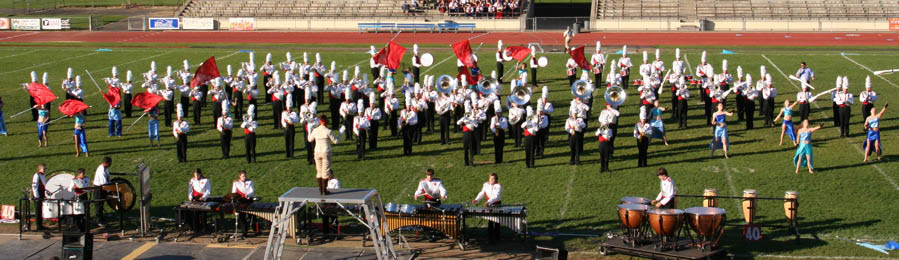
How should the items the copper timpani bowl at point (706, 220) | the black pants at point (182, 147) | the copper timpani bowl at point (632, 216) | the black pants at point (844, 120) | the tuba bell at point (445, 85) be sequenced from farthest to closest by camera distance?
the tuba bell at point (445, 85), the black pants at point (844, 120), the black pants at point (182, 147), the copper timpani bowl at point (632, 216), the copper timpani bowl at point (706, 220)

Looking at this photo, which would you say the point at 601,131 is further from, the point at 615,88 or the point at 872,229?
the point at 872,229

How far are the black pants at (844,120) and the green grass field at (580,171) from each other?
200mm

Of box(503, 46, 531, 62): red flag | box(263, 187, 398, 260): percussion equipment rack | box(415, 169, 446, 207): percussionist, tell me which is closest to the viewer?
box(263, 187, 398, 260): percussion equipment rack

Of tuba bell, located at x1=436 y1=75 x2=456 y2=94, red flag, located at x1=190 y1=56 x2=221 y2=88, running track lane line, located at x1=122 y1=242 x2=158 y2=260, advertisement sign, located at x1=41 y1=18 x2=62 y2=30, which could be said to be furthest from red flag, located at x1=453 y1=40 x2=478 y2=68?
advertisement sign, located at x1=41 y1=18 x2=62 y2=30

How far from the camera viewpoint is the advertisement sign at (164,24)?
54969 mm

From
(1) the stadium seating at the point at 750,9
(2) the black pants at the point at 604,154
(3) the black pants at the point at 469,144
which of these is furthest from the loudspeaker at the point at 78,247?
(1) the stadium seating at the point at 750,9

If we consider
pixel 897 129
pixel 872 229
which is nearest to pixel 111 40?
pixel 897 129

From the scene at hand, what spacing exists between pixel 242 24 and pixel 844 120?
38.2 m

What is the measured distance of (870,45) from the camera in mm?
42250

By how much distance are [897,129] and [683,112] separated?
473cm

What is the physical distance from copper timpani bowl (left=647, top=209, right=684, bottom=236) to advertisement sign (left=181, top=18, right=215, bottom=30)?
44490 millimetres

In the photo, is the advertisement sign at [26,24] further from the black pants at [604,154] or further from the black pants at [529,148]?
the black pants at [604,154]

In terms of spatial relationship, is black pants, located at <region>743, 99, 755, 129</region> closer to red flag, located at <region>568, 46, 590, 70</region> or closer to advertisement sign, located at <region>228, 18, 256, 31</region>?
red flag, located at <region>568, 46, 590, 70</region>

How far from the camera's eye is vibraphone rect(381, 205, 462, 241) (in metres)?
14.4
